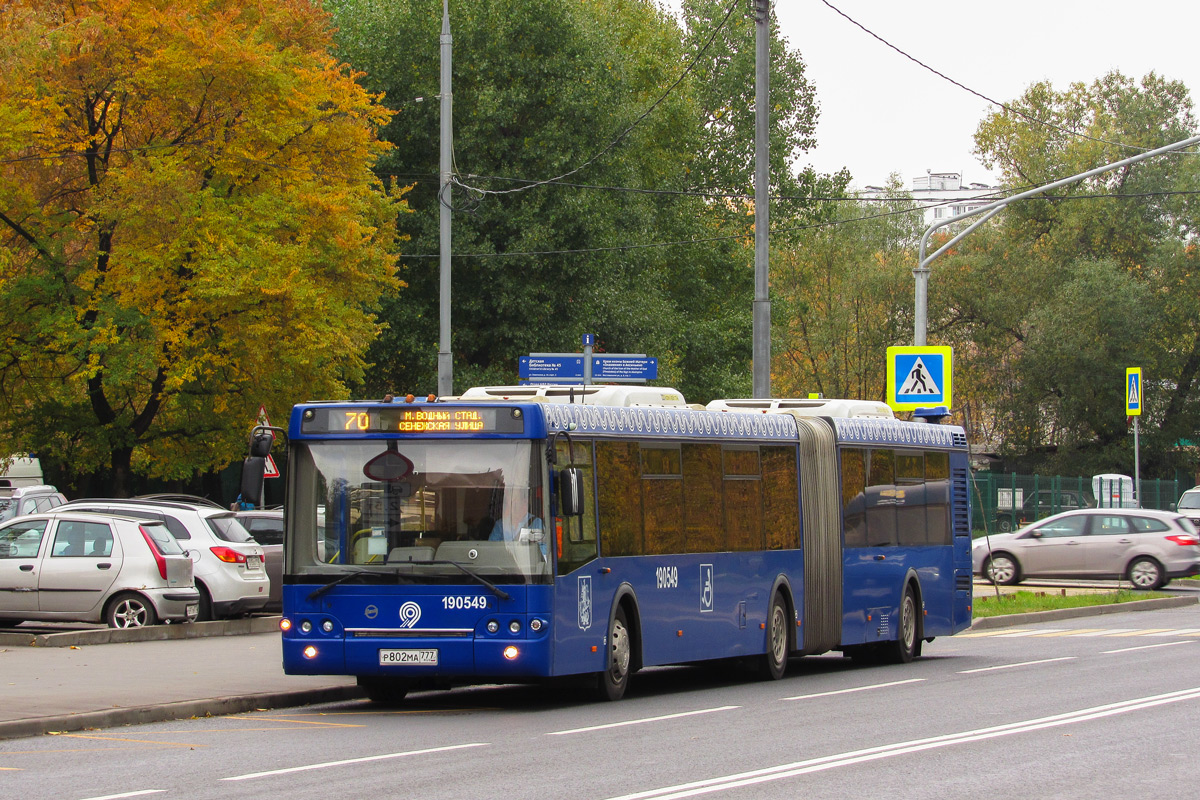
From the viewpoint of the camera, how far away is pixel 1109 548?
34594 millimetres

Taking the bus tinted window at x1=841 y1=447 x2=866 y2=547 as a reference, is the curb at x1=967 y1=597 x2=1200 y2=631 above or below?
below

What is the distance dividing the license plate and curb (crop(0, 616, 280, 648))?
656 centimetres

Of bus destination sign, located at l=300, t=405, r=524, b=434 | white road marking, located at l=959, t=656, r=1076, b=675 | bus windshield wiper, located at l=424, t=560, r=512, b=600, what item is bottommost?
white road marking, located at l=959, t=656, r=1076, b=675

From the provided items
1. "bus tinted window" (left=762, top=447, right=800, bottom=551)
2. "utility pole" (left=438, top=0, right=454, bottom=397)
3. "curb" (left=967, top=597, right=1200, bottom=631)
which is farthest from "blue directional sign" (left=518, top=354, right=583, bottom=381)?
"curb" (left=967, top=597, right=1200, bottom=631)

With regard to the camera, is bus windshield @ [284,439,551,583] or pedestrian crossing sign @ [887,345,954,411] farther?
pedestrian crossing sign @ [887,345,954,411]

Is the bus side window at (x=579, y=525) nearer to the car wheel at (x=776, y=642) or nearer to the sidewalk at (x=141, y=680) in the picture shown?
the sidewalk at (x=141, y=680)

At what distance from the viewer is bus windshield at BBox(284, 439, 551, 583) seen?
13.2 m

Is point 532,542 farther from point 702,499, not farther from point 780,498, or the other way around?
point 780,498

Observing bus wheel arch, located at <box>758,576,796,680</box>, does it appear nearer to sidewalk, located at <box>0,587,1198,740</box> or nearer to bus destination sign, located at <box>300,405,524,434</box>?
sidewalk, located at <box>0,587,1198,740</box>

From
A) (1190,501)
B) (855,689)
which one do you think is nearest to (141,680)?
(855,689)

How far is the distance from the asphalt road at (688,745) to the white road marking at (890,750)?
21 millimetres

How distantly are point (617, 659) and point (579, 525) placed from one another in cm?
145

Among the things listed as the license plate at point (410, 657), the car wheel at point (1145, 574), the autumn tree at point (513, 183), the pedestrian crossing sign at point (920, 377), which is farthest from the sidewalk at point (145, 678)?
the autumn tree at point (513, 183)

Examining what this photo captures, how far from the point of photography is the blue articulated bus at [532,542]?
13188mm
